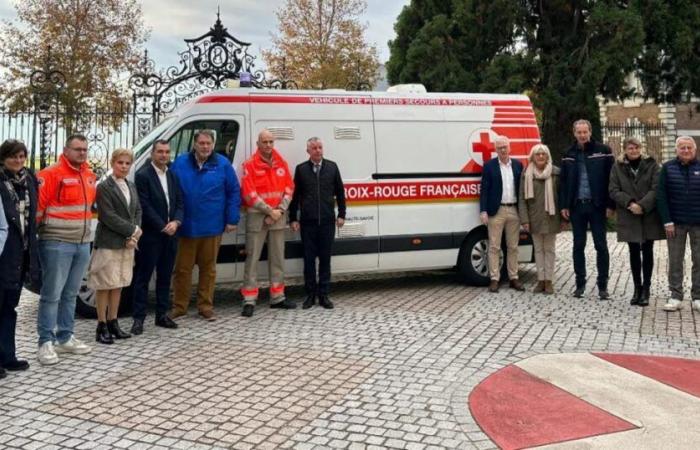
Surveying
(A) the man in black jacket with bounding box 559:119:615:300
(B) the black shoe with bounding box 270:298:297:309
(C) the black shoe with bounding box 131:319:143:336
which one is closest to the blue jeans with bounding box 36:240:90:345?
(C) the black shoe with bounding box 131:319:143:336

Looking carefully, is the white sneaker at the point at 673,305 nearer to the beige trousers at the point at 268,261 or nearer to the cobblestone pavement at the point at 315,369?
the cobblestone pavement at the point at 315,369

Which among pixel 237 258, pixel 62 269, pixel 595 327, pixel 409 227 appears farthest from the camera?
pixel 409 227

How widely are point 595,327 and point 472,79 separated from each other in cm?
1107

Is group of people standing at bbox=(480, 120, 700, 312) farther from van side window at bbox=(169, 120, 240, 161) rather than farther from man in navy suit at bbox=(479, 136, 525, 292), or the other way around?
van side window at bbox=(169, 120, 240, 161)

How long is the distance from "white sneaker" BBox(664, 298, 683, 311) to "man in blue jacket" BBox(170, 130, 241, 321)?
4.93 metres

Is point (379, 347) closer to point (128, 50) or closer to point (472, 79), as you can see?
point (472, 79)

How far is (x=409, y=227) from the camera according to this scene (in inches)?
320

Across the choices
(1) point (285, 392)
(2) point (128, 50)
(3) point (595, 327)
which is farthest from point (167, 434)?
(2) point (128, 50)

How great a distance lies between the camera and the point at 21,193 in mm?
4840

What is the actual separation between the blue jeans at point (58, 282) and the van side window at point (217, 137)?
2.02 meters

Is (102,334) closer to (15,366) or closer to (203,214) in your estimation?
(15,366)

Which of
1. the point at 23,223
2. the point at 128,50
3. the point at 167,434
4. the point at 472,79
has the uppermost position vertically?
the point at 128,50

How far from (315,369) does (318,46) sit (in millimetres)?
24228

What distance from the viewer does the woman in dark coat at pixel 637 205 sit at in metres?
7.21
